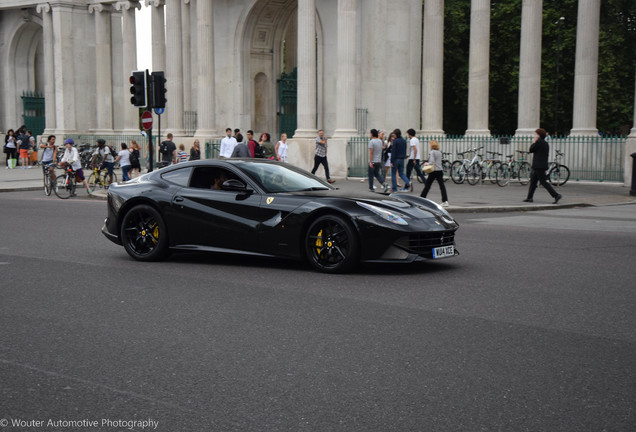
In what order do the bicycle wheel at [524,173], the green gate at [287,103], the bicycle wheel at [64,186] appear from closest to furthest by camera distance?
the bicycle wheel at [64,186]
the bicycle wheel at [524,173]
the green gate at [287,103]

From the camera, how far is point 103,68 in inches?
1784

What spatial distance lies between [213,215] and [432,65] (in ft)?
78.2

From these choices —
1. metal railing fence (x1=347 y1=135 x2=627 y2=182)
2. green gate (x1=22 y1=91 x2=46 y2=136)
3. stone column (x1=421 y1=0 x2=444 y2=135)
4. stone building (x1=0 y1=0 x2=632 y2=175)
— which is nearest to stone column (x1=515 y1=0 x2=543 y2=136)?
stone building (x1=0 y1=0 x2=632 y2=175)

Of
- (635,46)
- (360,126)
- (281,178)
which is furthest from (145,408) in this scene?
(635,46)

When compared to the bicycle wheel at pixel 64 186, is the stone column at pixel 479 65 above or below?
above

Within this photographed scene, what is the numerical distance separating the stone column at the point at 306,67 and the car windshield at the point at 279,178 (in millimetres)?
21491

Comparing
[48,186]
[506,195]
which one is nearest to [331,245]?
[506,195]

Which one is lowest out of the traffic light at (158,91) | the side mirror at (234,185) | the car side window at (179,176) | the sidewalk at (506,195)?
the sidewalk at (506,195)

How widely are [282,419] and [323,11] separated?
32.3 meters

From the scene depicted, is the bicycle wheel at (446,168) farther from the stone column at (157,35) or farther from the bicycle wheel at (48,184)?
the stone column at (157,35)

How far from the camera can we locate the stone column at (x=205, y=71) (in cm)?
3650

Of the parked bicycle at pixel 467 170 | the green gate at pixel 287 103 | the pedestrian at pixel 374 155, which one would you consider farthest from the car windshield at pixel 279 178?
the green gate at pixel 287 103

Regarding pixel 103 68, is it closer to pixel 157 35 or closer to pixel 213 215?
pixel 157 35

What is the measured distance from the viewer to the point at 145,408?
4.84 meters
